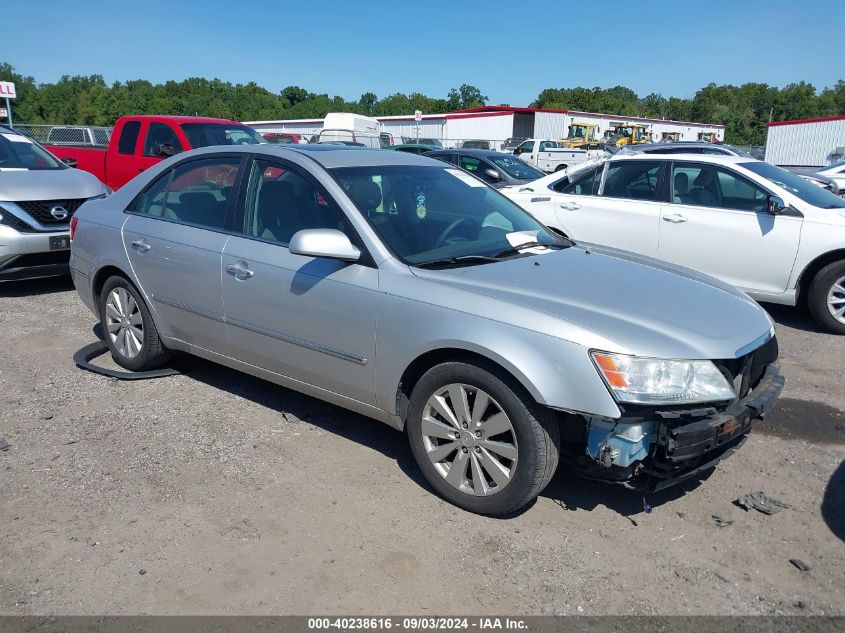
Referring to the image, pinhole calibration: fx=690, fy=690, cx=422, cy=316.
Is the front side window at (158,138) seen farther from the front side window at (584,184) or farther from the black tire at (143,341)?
the front side window at (584,184)

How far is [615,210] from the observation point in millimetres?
7531

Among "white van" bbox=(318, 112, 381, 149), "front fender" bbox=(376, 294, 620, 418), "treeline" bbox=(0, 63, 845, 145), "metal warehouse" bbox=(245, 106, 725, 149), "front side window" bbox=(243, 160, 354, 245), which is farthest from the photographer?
"treeline" bbox=(0, 63, 845, 145)

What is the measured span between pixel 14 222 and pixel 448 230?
222 inches

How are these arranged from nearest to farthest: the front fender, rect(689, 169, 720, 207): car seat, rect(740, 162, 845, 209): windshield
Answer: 1. the front fender
2. rect(740, 162, 845, 209): windshield
3. rect(689, 169, 720, 207): car seat

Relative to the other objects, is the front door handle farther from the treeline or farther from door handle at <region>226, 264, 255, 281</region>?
the treeline

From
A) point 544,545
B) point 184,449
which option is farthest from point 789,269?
point 184,449

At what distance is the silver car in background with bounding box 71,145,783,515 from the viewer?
3.03 metres

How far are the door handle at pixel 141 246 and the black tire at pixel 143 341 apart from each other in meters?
0.33

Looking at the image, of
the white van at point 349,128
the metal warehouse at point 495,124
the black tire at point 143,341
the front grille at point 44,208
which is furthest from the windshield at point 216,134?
the metal warehouse at point 495,124

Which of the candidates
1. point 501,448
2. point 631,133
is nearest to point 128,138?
point 501,448

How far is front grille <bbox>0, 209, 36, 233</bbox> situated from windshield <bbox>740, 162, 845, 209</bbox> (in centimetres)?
761

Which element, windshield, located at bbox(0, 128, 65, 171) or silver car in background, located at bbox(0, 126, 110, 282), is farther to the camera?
windshield, located at bbox(0, 128, 65, 171)

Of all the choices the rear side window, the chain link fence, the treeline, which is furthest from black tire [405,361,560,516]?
the treeline

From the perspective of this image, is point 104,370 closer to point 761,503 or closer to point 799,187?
A: point 761,503
